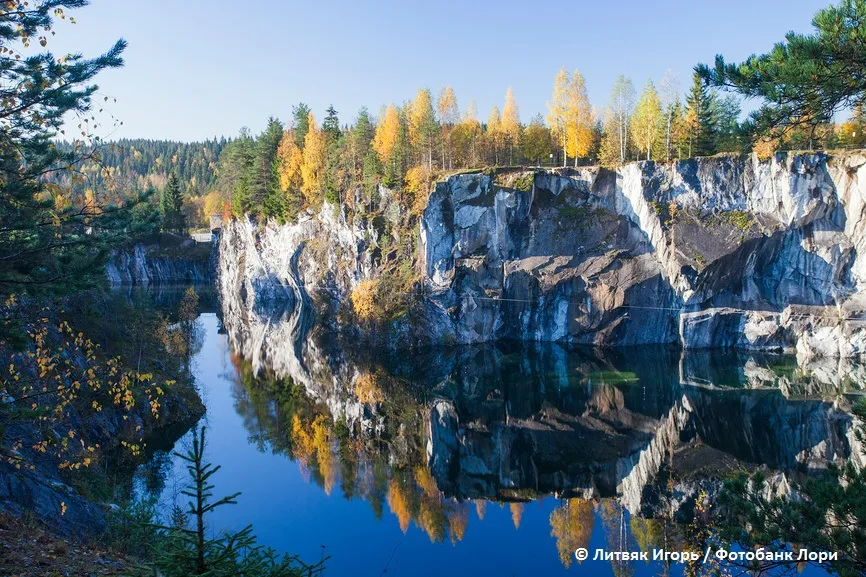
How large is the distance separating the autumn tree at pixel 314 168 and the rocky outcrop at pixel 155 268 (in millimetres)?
33804

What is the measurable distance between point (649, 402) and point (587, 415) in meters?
3.63

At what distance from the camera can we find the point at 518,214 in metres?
38.2

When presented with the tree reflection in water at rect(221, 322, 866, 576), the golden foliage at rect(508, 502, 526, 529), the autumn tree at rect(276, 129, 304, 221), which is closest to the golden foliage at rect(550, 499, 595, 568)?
the tree reflection in water at rect(221, 322, 866, 576)

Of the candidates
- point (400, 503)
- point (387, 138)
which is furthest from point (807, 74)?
point (387, 138)

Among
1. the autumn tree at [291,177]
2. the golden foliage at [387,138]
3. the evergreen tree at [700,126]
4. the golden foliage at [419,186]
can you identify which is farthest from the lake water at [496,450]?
the autumn tree at [291,177]

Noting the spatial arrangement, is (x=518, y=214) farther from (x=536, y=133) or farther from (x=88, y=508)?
(x=88, y=508)

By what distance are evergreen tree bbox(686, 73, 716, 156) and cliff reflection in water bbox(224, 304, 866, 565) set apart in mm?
14663

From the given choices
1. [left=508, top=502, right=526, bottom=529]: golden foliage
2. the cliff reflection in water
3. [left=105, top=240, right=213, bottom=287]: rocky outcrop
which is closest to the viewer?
[left=508, top=502, right=526, bottom=529]: golden foliage

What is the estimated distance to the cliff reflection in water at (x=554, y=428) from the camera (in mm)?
15969

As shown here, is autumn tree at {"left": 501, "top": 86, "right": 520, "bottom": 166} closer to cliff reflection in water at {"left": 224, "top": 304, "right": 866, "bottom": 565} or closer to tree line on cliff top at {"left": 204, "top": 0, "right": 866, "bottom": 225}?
tree line on cliff top at {"left": 204, "top": 0, "right": 866, "bottom": 225}

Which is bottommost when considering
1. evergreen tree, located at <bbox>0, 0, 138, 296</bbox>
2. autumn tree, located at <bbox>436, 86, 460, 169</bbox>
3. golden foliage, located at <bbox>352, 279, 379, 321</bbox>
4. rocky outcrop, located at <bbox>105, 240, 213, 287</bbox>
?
golden foliage, located at <bbox>352, 279, 379, 321</bbox>

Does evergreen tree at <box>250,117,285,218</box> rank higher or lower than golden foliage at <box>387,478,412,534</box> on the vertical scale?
higher

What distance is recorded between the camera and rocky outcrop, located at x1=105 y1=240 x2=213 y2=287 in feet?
230

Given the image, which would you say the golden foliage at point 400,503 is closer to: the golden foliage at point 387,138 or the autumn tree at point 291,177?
the golden foliage at point 387,138
